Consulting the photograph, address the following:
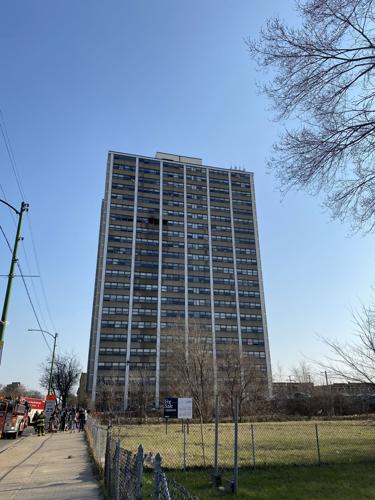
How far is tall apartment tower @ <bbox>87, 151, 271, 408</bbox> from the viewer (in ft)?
326

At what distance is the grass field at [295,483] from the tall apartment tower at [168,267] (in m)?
85.3

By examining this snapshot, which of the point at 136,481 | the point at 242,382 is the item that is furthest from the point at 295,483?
the point at 242,382

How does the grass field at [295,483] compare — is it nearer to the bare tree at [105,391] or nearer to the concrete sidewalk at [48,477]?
the concrete sidewalk at [48,477]

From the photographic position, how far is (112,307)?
101 m

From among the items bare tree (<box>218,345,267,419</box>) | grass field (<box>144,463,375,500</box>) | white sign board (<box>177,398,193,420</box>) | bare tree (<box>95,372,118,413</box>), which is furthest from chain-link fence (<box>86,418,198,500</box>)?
bare tree (<box>95,372,118,413</box>)

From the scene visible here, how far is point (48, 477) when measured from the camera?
1104 centimetres

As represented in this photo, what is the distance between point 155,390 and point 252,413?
1635 inches

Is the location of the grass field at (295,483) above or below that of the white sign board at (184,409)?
below

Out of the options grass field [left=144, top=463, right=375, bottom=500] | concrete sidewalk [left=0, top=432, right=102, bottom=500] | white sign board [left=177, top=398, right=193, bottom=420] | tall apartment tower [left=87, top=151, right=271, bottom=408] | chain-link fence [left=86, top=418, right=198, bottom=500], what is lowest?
grass field [left=144, top=463, right=375, bottom=500]

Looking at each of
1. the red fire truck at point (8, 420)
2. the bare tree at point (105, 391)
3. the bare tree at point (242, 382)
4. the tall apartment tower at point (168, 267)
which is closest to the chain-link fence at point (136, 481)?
the red fire truck at point (8, 420)

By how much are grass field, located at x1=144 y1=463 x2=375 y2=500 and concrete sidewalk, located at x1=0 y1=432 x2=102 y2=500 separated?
157cm

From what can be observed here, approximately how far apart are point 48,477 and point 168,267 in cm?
9804

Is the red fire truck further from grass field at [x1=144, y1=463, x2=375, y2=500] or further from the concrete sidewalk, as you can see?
grass field at [x1=144, y1=463, x2=375, y2=500]

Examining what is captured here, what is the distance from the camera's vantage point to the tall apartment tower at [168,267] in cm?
9931
